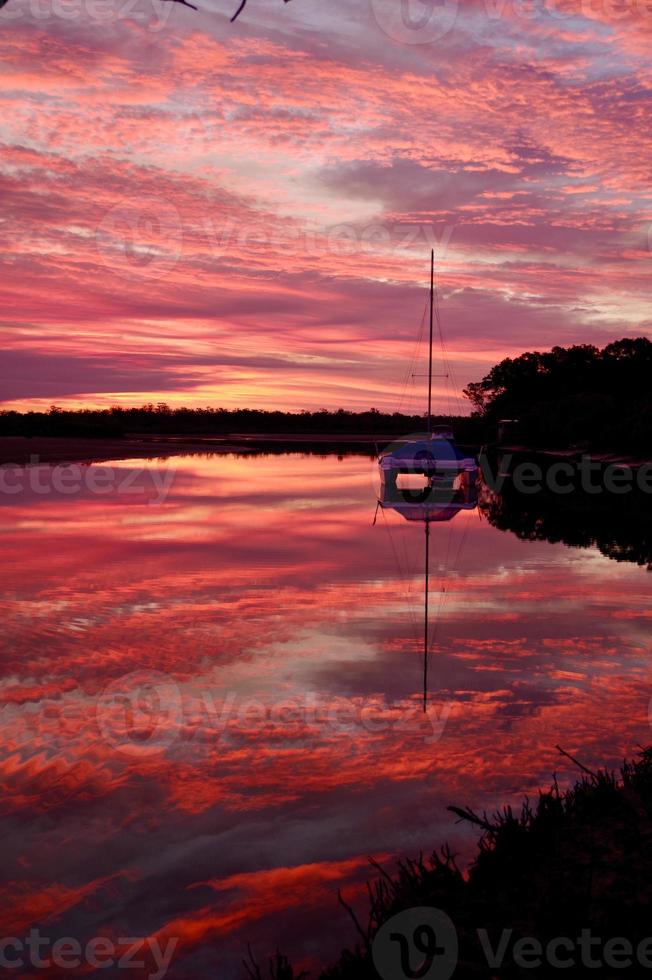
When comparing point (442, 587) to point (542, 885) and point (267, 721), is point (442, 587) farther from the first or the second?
point (542, 885)

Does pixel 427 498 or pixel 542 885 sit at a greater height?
pixel 427 498

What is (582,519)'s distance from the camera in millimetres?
30297

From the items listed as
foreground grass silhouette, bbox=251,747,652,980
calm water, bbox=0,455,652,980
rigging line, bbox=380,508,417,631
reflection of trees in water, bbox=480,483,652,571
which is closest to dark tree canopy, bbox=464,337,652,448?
reflection of trees in water, bbox=480,483,652,571

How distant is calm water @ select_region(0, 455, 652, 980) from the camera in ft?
20.8

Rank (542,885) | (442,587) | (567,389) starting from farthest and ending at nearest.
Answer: (567,389) → (442,587) → (542,885)

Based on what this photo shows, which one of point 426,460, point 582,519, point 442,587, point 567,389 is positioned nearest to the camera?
point 442,587

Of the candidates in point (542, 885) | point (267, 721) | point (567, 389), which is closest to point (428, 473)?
point (267, 721)

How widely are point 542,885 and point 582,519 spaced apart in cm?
2543

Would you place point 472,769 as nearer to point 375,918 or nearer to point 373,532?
point 375,918

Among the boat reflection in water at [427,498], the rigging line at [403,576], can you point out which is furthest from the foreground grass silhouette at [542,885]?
the boat reflection in water at [427,498]

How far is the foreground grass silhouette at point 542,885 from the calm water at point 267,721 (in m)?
0.36

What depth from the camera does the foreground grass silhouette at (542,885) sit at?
5.22 m

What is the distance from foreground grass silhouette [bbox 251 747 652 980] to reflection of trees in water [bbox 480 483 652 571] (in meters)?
14.8

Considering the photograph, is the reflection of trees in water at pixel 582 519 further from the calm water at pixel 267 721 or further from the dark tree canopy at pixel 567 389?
the dark tree canopy at pixel 567 389
